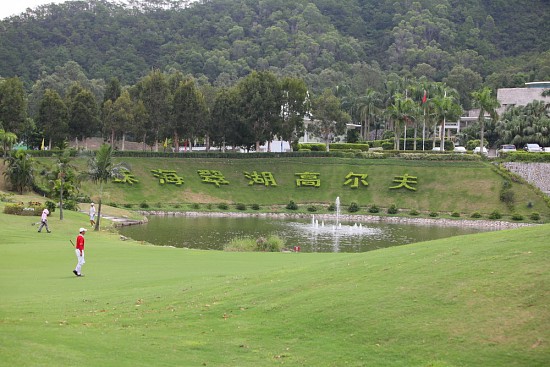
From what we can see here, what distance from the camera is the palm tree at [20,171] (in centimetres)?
6756

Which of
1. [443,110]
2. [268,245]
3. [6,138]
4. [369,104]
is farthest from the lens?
[369,104]

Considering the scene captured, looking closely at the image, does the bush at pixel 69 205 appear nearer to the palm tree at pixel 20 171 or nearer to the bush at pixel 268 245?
the palm tree at pixel 20 171

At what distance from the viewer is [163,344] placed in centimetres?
1514

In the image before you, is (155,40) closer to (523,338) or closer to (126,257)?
(126,257)

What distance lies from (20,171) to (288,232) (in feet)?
83.5

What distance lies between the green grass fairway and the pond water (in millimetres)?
24193

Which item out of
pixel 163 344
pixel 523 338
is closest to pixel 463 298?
pixel 523 338

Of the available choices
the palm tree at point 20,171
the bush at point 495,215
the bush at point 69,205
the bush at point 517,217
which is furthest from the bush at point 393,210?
the palm tree at point 20,171

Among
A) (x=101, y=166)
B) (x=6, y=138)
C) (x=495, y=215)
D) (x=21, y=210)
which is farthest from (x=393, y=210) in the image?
(x=6, y=138)

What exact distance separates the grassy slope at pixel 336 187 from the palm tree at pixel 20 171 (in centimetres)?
832

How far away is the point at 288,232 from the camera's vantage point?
57.9 meters

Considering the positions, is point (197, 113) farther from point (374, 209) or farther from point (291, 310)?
point (291, 310)

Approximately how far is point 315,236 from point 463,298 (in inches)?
1541

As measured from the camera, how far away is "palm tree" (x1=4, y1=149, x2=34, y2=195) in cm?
6756
